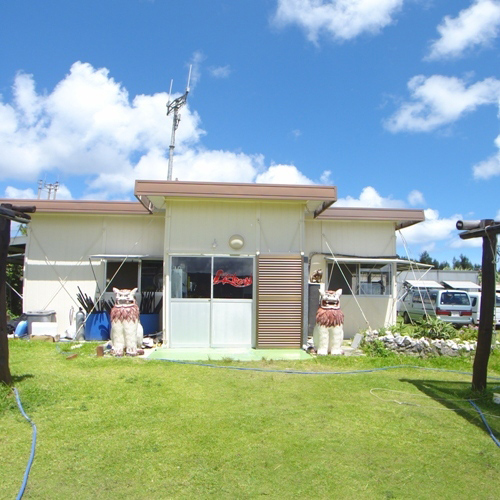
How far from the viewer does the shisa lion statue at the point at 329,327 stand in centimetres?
923

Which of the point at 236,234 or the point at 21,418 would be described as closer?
the point at 21,418

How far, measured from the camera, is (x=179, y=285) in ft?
32.9

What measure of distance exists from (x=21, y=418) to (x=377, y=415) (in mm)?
4139

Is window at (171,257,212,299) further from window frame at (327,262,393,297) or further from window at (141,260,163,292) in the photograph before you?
window frame at (327,262,393,297)

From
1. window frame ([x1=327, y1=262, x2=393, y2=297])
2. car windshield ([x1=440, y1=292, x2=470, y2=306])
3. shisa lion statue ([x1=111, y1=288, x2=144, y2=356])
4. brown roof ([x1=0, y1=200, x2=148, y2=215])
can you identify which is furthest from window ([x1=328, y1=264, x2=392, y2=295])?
shisa lion statue ([x1=111, y1=288, x2=144, y2=356])

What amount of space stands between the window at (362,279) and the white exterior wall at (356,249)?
171mm

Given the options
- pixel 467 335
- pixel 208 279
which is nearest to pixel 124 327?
pixel 208 279

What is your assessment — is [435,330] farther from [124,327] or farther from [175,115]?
[175,115]

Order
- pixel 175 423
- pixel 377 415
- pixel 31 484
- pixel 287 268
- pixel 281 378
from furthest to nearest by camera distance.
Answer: pixel 287 268 < pixel 281 378 < pixel 377 415 < pixel 175 423 < pixel 31 484

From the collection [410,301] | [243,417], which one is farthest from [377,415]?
[410,301]

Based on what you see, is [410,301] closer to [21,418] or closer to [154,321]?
[154,321]

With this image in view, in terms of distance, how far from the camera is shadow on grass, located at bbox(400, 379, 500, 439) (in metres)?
5.38

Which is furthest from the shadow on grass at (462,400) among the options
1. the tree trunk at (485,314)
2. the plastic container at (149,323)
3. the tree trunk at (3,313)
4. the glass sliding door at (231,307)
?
the plastic container at (149,323)

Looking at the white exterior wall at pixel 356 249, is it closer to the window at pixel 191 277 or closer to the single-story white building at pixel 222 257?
the single-story white building at pixel 222 257
